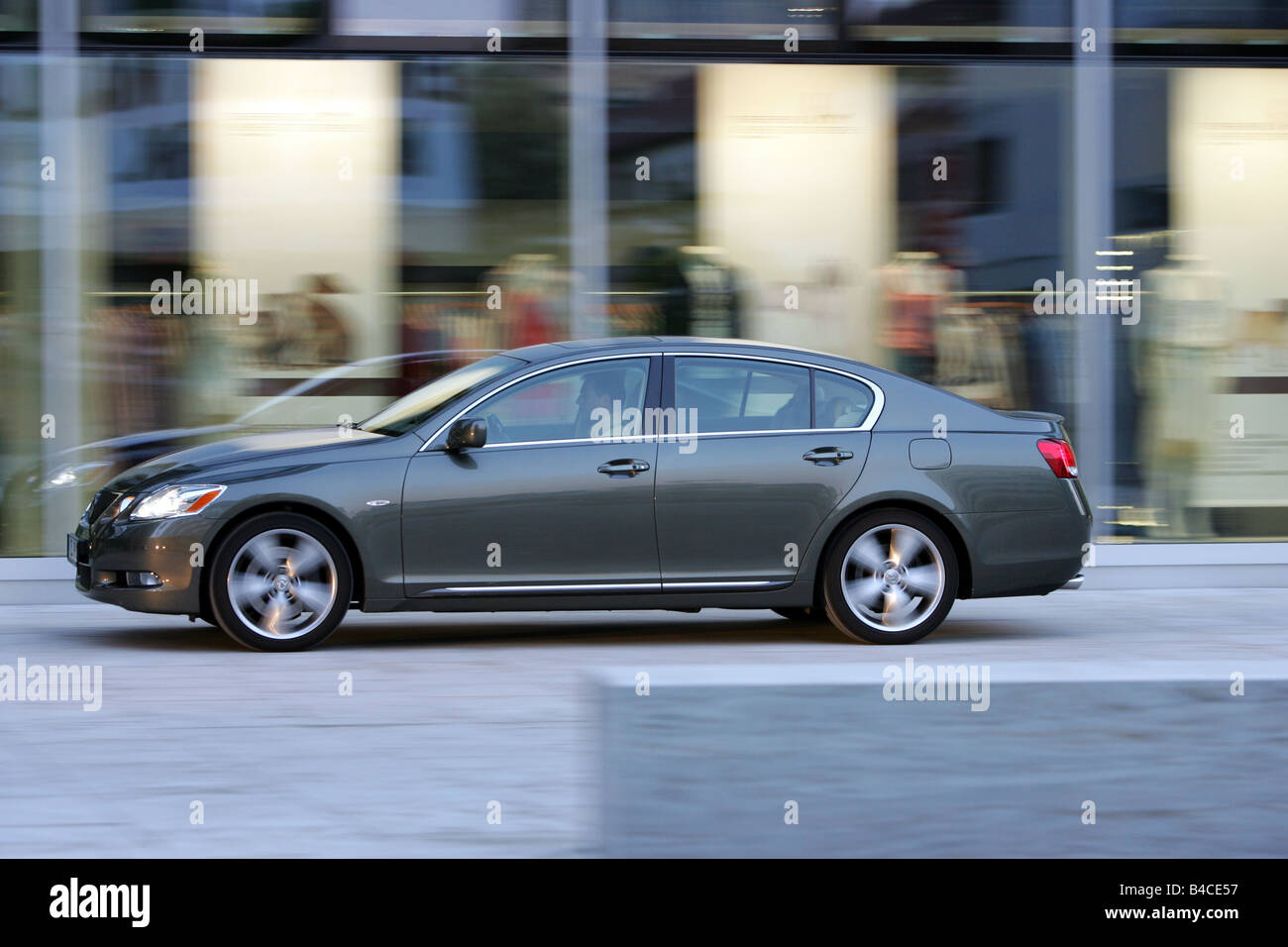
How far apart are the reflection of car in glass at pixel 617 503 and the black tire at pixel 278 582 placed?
10 millimetres

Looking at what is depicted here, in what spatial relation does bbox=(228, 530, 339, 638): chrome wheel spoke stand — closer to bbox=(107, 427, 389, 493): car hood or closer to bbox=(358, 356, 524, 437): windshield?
bbox=(107, 427, 389, 493): car hood

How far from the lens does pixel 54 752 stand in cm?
606

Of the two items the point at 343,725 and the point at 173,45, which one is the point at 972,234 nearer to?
the point at 173,45

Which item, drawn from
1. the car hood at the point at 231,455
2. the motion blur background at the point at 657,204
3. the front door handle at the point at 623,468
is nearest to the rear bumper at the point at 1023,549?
the front door handle at the point at 623,468

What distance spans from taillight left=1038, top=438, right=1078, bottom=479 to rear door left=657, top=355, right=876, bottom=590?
3.08 ft

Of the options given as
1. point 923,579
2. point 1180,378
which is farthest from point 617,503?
point 1180,378

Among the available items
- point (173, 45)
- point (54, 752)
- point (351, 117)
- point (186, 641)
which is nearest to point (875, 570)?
point (186, 641)

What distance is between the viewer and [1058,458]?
29.6 feet

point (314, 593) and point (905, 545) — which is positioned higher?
point (905, 545)

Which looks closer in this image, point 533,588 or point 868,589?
point 533,588

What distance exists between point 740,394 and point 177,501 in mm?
2732

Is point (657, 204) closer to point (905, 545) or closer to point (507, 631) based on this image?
point (507, 631)

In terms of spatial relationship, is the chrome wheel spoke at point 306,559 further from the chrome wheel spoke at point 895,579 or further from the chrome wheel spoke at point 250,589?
the chrome wheel spoke at point 895,579

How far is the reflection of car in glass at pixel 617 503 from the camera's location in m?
8.38
